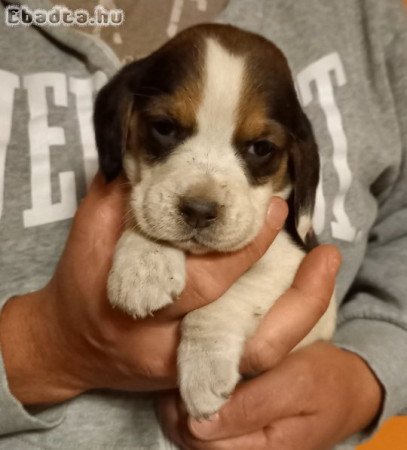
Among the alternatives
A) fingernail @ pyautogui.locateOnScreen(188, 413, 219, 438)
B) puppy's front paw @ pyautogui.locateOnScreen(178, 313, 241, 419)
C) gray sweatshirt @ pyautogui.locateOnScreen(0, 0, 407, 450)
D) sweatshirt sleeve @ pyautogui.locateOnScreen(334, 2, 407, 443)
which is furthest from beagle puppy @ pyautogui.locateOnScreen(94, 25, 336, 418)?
sweatshirt sleeve @ pyautogui.locateOnScreen(334, 2, 407, 443)

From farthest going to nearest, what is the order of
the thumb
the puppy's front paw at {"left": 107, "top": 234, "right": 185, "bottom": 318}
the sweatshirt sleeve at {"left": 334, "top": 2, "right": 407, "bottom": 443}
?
the sweatshirt sleeve at {"left": 334, "top": 2, "right": 407, "bottom": 443} < the thumb < the puppy's front paw at {"left": 107, "top": 234, "right": 185, "bottom": 318}

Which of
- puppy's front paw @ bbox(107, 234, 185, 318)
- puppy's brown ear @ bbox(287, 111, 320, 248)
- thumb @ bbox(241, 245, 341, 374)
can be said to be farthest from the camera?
puppy's brown ear @ bbox(287, 111, 320, 248)

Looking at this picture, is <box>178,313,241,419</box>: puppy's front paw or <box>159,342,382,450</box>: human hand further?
<box>159,342,382,450</box>: human hand

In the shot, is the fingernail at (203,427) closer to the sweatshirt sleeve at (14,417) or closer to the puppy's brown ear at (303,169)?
the sweatshirt sleeve at (14,417)

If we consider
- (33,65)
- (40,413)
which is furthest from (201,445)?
(33,65)

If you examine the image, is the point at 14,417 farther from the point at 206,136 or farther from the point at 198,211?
the point at 206,136

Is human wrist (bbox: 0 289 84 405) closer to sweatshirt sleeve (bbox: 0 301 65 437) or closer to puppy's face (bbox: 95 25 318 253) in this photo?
sweatshirt sleeve (bbox: 0 301 65 437)

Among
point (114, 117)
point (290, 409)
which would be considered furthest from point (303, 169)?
point (290, 409)
